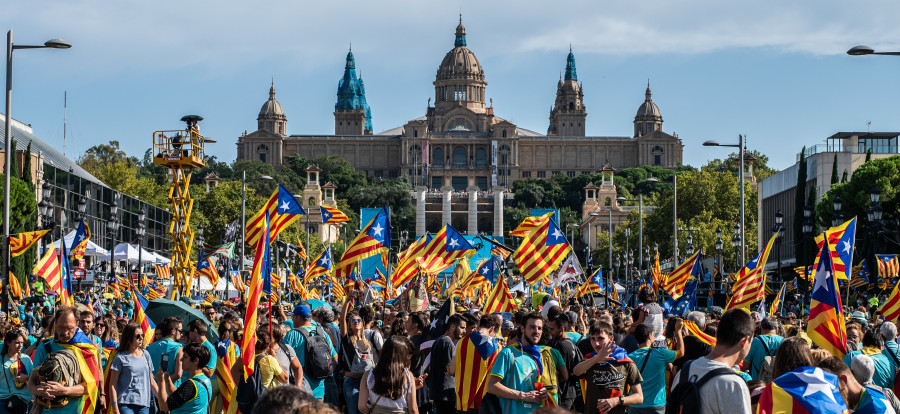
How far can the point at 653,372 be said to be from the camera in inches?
354

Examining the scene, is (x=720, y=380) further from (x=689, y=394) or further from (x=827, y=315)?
(x=827, y=315)

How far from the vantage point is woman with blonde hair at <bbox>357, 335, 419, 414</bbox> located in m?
8.32

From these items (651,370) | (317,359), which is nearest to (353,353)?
(317,359)

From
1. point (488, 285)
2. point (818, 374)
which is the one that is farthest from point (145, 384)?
point (488, 285)

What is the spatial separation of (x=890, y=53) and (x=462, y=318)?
38.7 ft

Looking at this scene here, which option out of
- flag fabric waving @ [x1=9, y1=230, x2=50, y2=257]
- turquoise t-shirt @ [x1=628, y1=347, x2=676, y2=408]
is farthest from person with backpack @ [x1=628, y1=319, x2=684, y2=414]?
flag fabric waving @ [x1=9, y1=230, x2=50, y2=257]

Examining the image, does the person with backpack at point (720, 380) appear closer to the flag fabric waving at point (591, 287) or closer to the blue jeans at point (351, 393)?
the blue jeans at point (351, 393)

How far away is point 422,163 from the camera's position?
7328 inches

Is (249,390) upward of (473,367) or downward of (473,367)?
downward

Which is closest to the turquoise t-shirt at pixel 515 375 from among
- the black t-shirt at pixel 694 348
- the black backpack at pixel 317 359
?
the black t-shirt at pixel 694 348

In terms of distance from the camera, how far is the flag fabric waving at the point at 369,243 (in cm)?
2027

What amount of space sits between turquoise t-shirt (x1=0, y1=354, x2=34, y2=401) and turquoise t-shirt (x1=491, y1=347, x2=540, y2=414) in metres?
3.71

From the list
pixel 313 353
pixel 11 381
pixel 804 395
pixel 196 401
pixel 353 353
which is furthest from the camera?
pixel 353 353

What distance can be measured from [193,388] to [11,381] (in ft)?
6.06
